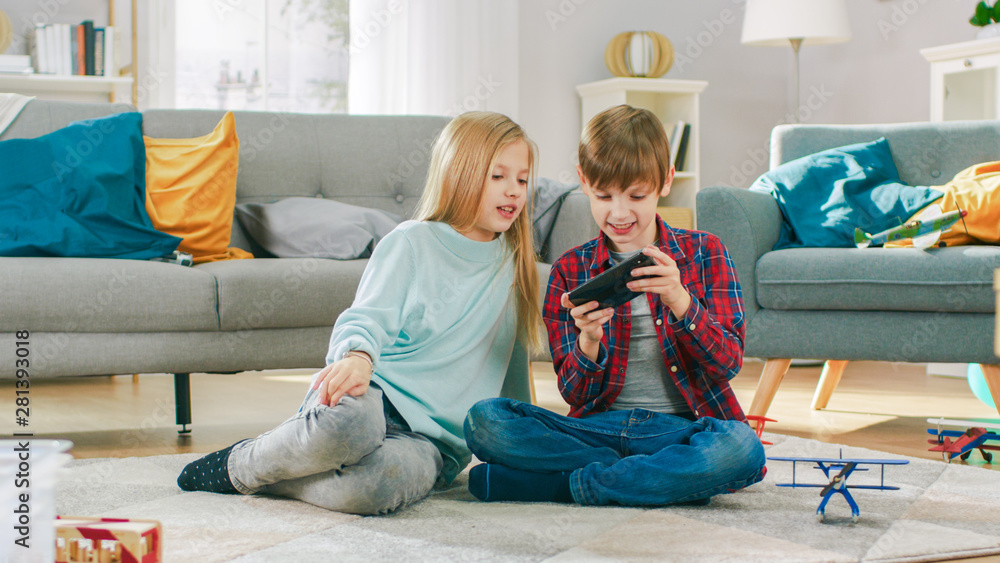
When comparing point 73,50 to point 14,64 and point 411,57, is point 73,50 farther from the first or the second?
point 411,57

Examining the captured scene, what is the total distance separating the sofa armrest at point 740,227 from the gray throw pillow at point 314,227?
0.75m

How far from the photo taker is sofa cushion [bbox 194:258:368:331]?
6.17 ft

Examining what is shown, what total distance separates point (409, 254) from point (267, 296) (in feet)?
1.87

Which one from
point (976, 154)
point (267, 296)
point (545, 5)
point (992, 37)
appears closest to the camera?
point (267, 296)

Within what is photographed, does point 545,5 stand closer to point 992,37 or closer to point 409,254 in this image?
point 992,37

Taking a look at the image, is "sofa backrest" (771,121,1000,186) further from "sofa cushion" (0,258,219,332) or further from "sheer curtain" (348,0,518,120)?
"sofa cushion" (0,258,219,332)

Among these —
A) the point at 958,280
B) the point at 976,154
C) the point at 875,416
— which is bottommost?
the point at 875,416

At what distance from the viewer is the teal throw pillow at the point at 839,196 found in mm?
2275

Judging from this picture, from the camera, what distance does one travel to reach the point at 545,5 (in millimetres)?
3916

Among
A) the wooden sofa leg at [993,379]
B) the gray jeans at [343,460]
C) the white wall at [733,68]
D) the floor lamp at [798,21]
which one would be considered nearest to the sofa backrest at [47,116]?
the gray jeans at [343,460]

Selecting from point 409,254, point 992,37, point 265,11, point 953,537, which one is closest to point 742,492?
point 953,537

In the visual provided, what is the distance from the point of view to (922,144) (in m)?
2.53

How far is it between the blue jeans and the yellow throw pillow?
1.06m

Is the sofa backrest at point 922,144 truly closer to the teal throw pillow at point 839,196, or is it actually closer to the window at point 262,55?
the teal throw pillow at point 839,196
